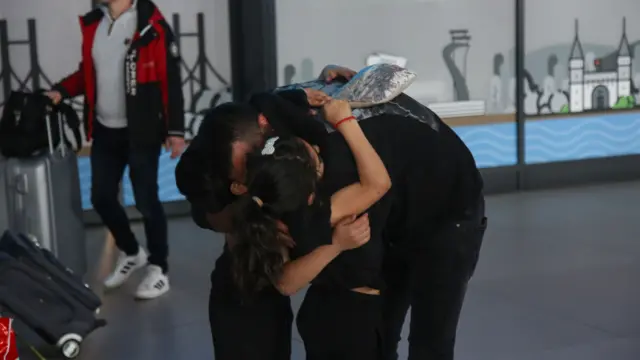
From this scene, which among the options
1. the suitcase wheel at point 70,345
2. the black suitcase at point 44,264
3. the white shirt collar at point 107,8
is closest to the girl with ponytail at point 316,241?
the suitcase wheel at point 70,345

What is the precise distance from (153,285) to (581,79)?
16.2 ft

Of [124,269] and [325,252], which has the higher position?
[325,252]

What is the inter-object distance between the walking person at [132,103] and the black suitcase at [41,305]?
0.88 m

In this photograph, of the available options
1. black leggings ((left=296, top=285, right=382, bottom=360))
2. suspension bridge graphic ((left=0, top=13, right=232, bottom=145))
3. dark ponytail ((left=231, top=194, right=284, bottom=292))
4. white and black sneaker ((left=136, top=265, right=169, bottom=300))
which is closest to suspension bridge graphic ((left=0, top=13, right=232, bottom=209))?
suspension bridge graphic ((left=0, top=13, right=232, bottom=145))

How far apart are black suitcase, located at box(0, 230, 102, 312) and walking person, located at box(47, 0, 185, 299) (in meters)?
0.72

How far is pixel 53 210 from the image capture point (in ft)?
16.4

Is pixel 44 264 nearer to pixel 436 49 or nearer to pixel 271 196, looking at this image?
pixel 271 196

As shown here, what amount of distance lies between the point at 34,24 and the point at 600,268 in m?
4.08

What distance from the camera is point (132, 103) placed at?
491 centimetres

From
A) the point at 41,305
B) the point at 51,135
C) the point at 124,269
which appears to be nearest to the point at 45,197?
the point at 51,135

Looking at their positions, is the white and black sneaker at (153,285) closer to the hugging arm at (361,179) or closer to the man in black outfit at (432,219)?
the man in black outfit at (432,219)

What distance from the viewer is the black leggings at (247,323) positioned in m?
2.58

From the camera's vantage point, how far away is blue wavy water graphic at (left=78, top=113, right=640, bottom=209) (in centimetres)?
827

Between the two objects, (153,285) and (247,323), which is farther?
(153,285)
